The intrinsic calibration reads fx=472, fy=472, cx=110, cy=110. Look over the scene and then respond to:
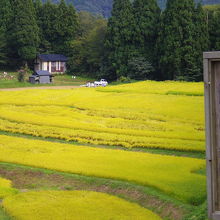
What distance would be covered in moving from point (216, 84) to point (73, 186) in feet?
25.0

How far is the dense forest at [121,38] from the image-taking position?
53.8m

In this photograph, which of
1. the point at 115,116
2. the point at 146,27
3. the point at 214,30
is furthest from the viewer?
the point at 146,27

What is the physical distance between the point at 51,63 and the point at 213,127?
2512 inches

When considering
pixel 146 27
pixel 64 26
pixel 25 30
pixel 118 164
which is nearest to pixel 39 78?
pixel 25 30

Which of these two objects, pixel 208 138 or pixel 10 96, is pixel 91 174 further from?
pixel 10 96

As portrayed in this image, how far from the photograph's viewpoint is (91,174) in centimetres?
1539

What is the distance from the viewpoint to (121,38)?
6134cm

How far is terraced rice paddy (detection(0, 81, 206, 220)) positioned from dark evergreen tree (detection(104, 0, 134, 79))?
20206 millimetres

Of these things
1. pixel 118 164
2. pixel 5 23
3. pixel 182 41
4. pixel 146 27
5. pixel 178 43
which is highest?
pixel 5 23

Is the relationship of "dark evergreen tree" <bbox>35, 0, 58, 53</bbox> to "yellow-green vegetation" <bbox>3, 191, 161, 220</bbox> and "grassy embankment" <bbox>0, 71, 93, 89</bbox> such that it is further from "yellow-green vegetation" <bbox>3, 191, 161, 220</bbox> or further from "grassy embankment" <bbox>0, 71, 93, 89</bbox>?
"yellow-green vegetation" <bbox>3, 191, 161, 220</bbox>

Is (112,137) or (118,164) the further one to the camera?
(112,137)

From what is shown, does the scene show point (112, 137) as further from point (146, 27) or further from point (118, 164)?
point (146, 27)

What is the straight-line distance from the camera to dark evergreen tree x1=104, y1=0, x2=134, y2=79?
60500 mm

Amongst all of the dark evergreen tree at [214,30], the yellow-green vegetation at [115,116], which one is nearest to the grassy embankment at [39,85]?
the yellow-green vegetation at [115,116]
